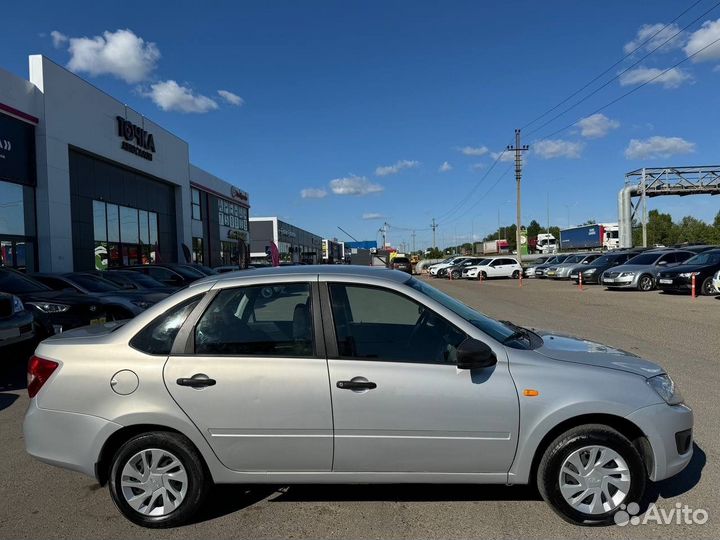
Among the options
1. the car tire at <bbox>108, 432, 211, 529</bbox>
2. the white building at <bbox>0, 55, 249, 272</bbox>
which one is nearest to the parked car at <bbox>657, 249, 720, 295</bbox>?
the car tire at <bbox>108, 432, 211, 529</bbox>

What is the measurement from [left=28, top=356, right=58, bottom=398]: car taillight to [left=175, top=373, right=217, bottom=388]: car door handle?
0.94 m

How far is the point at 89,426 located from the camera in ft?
10.9

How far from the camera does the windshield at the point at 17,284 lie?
9445 millimetres

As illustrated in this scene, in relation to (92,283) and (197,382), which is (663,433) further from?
(92,283)

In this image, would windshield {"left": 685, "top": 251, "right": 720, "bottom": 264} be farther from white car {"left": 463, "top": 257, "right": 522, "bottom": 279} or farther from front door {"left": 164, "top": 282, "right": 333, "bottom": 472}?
front door {"left": 164, "top": 282, "right": 333, "bottom": 472}

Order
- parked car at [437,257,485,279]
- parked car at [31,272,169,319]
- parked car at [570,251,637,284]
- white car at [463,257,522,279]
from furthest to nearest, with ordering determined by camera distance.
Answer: parked car at [437,257,485,279]
white car at [463,257,522,279]
parked car at [570,251,637,284]
parked car at [31,272,169,319]

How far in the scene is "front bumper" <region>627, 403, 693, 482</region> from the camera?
3.19 meters

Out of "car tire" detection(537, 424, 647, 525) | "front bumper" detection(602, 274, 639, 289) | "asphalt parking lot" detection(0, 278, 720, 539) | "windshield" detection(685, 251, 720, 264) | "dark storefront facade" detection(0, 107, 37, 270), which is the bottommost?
"asphalt parking lot" detection(0, 278, 720, 539)

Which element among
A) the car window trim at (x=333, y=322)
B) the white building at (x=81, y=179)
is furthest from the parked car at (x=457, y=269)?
the car window trim at (x=333, y=322)

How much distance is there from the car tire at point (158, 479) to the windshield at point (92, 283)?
924 centimetres

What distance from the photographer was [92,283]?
39.1ft

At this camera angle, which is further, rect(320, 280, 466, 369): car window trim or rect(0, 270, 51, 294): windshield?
rect(0, 270, 51, 294): windshield

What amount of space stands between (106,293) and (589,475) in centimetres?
1036

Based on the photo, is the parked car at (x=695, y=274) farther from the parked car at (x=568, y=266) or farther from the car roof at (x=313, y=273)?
the car roof at (x=313, y=273)
